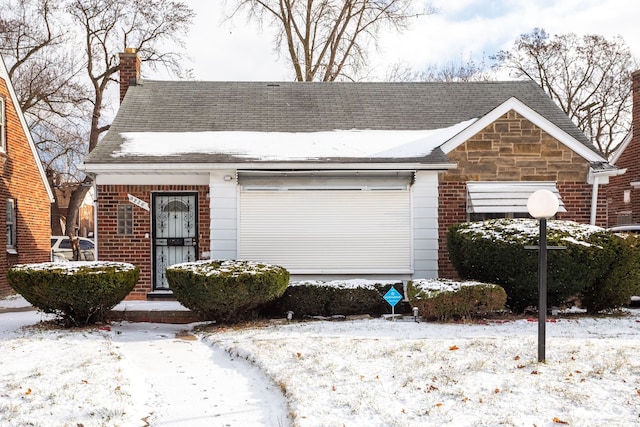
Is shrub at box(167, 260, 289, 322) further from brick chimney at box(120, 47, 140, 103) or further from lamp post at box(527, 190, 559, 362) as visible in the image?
brick chimney at box(120, 47, 140, 103)

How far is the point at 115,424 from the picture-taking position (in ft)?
16.0

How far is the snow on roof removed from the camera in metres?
11.9

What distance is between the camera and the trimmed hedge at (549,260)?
30.8 ft

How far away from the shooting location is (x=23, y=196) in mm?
15938

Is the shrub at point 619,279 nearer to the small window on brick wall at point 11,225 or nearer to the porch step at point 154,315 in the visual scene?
the porch step at point 154,315

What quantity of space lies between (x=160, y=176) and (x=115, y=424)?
7578 millimetres

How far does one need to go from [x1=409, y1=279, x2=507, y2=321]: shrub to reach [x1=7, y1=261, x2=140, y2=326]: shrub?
16.4 feet

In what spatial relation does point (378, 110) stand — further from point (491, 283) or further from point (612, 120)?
point (612, 120)

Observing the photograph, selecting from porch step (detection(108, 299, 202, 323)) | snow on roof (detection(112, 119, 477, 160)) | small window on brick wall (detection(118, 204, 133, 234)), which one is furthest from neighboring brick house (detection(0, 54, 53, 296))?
porch step (detection(108, 299, 202, 323))

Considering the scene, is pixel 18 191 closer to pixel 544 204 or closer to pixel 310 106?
pixel 310 106

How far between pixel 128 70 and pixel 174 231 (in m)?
5.63

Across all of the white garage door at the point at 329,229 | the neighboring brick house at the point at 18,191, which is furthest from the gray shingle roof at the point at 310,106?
the neighboring brick house at the point at 18,191

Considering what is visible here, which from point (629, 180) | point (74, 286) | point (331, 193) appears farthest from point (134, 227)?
point (629, 180)

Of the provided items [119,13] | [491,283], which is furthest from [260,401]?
[119,13]
